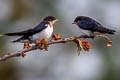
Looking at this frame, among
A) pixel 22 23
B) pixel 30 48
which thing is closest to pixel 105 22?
pixel 22 23

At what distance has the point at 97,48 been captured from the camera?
73.9 ft

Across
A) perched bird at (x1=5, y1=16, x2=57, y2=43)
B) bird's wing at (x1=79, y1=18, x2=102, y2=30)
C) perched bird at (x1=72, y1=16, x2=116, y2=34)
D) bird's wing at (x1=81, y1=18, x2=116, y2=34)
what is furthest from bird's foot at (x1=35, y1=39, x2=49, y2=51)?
bird's wing at (x1=79, y1=18, x2=102, y2=30)

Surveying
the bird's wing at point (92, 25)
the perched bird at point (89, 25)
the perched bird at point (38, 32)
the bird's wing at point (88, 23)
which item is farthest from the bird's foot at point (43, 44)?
the bird's wing at point (88, 23)

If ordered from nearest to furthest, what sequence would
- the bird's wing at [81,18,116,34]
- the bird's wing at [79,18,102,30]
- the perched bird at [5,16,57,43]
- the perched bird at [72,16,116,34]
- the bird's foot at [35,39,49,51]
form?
1. the bird's foot at [35,39,49,51]
2. the perched bird at [5,16,57,43]
3. the bird's wing at [81,18,116,34]
4. the perched bird at [72,16,116,34]
5. the bird's wing at [79,18,102,30]

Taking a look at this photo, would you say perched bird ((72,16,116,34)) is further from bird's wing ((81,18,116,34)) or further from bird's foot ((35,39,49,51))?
bird's foot ((35,39,49,51))

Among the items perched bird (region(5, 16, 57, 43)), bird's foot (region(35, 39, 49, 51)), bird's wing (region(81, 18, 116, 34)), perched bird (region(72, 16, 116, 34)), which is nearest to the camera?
bird's foot (region(35, 39, 49, 51))

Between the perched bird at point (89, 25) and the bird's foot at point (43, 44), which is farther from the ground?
the perched bird at point (89, 25)

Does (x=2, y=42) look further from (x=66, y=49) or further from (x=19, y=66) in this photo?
(x=66, y=49)

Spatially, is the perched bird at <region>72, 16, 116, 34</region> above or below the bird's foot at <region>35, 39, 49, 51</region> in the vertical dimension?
above

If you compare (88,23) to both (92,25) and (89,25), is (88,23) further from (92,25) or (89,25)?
(92,25)

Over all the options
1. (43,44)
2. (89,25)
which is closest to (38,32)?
(43,44)

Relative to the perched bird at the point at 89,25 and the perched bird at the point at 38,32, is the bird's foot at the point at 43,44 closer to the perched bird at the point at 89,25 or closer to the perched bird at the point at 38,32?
the perched bird at the point at 38,32

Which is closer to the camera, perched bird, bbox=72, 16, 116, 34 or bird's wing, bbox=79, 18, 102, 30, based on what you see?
perched bird, bbox=72, 16, 116, 34

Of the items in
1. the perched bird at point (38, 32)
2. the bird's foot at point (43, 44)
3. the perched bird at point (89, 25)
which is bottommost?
the bird's foot at point (43, 44)
